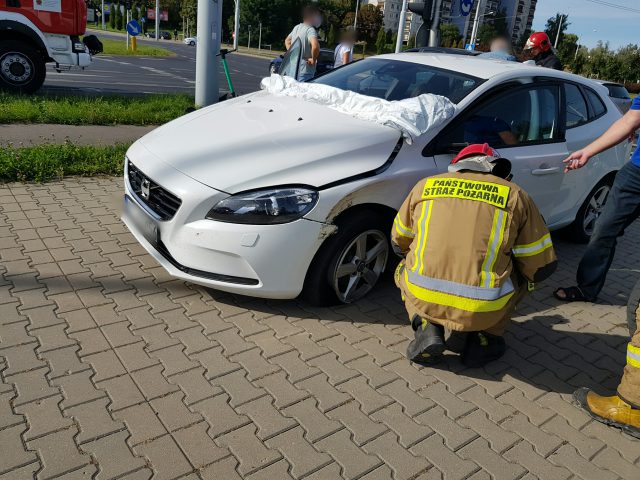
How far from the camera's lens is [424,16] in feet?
30.9

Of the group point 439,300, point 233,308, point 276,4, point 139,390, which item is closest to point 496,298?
point 439,300

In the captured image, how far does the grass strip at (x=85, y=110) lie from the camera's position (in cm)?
778

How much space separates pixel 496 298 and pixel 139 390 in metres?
1.88

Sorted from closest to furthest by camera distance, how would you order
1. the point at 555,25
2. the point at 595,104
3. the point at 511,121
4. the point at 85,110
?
the point at 511,121 < the point at 595,104 < the point at 85,110 < the point at 555,25

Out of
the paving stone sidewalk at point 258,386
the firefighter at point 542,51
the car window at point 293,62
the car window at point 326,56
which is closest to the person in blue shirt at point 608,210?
the paving stone sidewalk at point 258,386

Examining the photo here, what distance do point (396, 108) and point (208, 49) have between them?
6.27 meters

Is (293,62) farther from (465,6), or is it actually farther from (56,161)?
(465,6)

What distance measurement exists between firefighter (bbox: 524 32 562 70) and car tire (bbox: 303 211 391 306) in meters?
4.05

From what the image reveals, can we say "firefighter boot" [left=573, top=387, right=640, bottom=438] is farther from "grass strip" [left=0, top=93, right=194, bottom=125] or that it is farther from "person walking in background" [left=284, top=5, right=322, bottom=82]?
"grass strip" [left=0, top=93, right=194, bottom=125]

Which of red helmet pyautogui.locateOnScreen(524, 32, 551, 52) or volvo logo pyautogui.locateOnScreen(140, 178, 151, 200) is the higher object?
red helmet pyautogui.locateOnScreen(524, 32, 551, 52)

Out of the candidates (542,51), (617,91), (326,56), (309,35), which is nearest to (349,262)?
(542,51)

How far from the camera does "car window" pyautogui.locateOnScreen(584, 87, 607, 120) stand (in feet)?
16.8

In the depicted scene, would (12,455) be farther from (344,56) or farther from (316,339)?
(344,56)

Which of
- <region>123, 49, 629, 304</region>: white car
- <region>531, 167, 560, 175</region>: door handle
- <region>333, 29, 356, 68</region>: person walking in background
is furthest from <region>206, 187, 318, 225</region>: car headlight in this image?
<region>333, 29, 356, 68</region>: person walking in background
